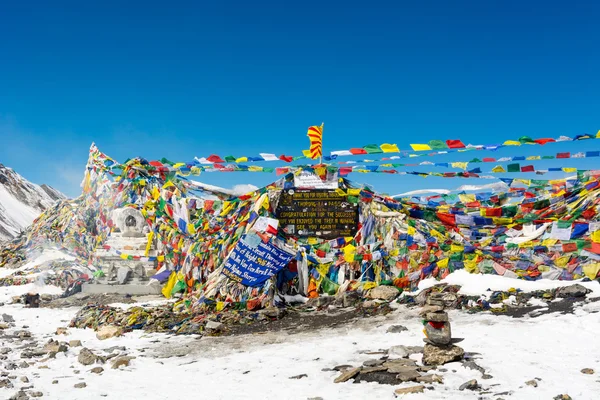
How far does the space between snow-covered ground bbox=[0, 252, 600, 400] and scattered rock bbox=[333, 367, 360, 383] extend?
0.39 ft

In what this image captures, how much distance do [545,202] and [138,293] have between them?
13.5 metres

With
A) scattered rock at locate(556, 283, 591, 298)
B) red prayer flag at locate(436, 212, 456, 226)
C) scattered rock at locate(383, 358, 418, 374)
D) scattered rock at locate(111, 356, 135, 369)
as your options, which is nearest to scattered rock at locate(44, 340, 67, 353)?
scattered rock at locate(111, 356, 135, 369)

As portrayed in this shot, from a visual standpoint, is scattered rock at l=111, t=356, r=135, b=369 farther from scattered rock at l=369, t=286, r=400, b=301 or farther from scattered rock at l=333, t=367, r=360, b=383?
scattered rock at l=369, t=286, r=400, b=301

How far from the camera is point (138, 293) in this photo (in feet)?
55.9

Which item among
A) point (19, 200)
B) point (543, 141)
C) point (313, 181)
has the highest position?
point (19, 200)

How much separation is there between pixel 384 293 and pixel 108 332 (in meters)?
6.94

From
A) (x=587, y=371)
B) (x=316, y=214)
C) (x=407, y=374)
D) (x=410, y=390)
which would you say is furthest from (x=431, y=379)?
(x=316, y=214)

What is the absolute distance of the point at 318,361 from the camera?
813 cm

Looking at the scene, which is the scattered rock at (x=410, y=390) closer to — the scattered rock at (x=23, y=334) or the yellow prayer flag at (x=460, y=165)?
the scattered rock at (x=23, y=334)

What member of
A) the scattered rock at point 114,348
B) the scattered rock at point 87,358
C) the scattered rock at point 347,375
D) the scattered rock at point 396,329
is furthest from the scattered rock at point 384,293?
the scattered rock at point 87,358

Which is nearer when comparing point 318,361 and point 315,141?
point 318,361

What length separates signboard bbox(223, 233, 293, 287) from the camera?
1361 cm

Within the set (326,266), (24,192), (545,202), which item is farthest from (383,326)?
(24,192)

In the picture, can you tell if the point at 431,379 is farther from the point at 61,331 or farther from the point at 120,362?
the point at 61,331
